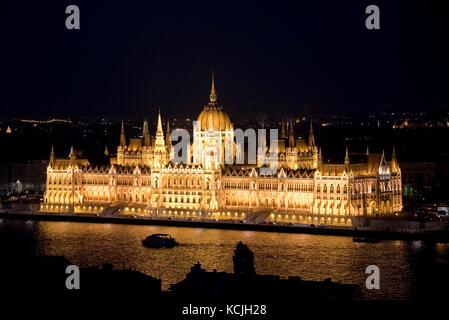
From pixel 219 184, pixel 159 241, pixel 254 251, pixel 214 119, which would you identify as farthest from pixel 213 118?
pixel 254 251

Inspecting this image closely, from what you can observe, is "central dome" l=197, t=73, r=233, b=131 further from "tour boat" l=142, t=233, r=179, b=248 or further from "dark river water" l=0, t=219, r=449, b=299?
"tour boat" l=142, t=233, r=179, b=248

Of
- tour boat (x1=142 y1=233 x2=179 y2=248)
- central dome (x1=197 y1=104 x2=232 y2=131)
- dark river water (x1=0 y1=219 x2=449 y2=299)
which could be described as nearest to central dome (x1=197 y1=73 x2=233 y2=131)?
central dome (x1=197 y1=104 x2=232 y2=131)

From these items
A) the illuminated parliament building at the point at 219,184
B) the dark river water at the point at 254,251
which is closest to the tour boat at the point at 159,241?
the dark river water at the point at 254,251

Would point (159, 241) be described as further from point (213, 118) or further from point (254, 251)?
point (213, 118)

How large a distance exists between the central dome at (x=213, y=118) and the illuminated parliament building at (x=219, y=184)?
0.27 ft

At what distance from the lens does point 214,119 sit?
91.4m

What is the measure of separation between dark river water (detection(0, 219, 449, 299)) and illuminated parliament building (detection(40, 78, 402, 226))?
494 centimetres

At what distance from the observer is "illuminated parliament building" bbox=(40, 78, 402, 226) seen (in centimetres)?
8162

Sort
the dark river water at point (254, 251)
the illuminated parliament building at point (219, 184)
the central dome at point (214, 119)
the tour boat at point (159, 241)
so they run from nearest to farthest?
the dark river water at point (254, 251) < the tour boat at point (159, 241) < the illuminated parliament building at point (219, 184) < the central dome at point (214, 119)

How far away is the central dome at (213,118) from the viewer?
91.2m

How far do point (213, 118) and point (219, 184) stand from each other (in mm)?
7267

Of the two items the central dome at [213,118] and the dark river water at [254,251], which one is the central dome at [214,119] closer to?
the central dome at [213,118]
